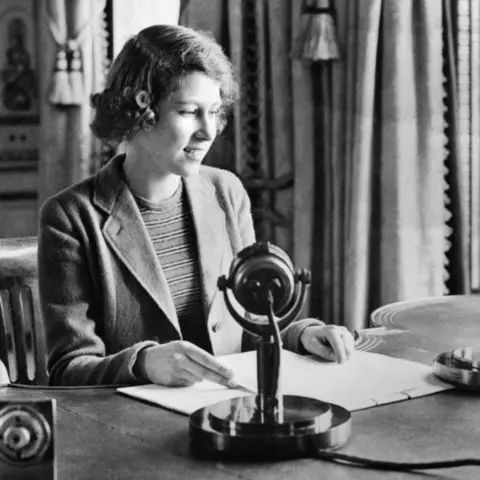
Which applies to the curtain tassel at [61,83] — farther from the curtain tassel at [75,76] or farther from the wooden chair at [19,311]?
the wooden chair at [19,311]

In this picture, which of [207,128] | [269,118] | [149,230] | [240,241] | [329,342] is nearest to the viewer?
[329,342]

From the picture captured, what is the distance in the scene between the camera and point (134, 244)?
87.1 inches

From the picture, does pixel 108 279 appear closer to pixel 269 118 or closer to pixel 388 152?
pixel 388 152

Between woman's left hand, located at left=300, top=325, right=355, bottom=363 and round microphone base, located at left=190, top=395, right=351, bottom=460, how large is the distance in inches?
17.1

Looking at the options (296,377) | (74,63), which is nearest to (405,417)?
(296,377)

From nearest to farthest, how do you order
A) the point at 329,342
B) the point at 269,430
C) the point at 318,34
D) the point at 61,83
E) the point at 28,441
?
the point at 28,441, the point at 269,430, the point at 329,342, the point at 318,34, the point at 61,83

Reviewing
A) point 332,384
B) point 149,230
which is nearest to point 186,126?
point 149,230

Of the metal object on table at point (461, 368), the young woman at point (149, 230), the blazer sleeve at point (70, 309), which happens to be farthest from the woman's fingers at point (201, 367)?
the metal object on table at point (461, 368)

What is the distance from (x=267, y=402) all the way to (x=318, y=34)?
224 cm

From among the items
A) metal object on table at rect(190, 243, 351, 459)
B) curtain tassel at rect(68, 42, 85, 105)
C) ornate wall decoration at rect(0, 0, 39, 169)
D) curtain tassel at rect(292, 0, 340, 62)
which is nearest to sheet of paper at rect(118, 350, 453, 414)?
metal object on table at rect(190, 243, 351, 459)

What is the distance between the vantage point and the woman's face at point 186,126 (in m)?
2.19

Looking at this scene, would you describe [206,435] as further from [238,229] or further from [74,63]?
[74,63]

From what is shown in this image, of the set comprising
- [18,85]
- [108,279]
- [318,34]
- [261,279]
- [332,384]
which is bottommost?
[332,384]

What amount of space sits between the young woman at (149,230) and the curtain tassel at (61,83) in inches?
75.2
